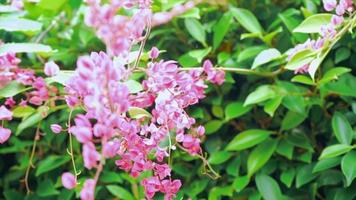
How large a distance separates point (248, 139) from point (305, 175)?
0.12 meters

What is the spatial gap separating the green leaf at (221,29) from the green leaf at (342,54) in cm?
22

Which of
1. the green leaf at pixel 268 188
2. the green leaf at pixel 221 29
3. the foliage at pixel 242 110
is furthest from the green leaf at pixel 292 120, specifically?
the green leaf at pixel 221 29

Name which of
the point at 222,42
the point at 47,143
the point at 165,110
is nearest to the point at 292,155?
the point at 222,42

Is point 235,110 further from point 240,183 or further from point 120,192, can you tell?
point 120,192

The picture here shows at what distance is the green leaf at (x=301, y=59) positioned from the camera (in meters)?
0.83

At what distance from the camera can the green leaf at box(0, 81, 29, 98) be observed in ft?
2.62

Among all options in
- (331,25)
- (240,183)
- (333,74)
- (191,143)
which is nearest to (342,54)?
(333,74)

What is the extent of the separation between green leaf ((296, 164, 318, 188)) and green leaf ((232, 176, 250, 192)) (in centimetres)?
9

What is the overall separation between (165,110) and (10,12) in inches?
18.6

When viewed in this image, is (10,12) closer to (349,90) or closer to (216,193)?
(216,193)

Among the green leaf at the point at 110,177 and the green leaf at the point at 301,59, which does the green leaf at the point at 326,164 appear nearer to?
the green leaf at the point at 301,59

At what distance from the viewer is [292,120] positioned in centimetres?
100

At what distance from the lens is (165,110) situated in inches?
27.5

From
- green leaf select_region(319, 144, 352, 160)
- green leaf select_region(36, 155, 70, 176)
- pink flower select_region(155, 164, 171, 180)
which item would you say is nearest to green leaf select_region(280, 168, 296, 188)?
green leaf select_region(319, 144, 352, 160)
